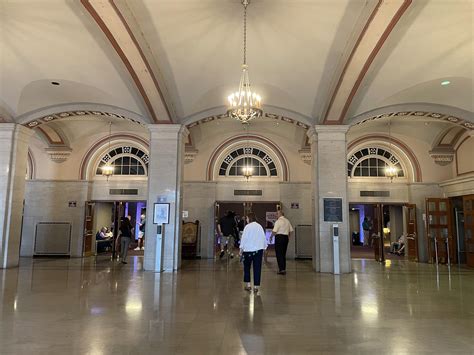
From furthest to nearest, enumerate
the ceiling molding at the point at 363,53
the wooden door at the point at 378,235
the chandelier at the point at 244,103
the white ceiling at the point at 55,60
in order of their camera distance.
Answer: the wooden door at the point at 378,235 → the chandelier at the point at 244,103 → the white ceiling at the point at 55,60 → the ceiling molding at the point at 363,53

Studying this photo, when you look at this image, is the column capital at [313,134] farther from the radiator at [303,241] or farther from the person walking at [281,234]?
the radiator at [303,241]

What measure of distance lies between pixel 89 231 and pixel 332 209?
26.6 feet

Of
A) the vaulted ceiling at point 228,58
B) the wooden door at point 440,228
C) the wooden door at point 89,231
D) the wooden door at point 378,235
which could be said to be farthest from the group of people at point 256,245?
the wooden door at point 89,231

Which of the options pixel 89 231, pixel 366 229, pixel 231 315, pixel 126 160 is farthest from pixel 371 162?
pixel 89 231

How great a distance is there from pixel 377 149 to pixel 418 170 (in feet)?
4.80

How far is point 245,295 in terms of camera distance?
17.2 feet

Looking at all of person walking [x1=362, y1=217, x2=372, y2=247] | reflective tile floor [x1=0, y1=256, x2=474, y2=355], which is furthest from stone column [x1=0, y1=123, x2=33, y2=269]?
person walking [x1=362, y1=217, x2=372, y2=247]

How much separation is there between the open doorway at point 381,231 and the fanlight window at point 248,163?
321 centimetres

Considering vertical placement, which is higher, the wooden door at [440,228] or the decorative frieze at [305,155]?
the decorative frieze at [305,155]

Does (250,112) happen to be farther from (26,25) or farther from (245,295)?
Result: (26,25)

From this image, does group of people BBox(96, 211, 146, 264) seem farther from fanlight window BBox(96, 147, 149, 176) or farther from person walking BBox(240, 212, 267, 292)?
person walking BBox(240, 212, 267, 292)

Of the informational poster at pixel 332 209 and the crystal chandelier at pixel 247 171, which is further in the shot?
the crystal chandelier at pixel 247 171

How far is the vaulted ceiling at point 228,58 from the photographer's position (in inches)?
204

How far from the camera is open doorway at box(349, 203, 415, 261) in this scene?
10.6m
